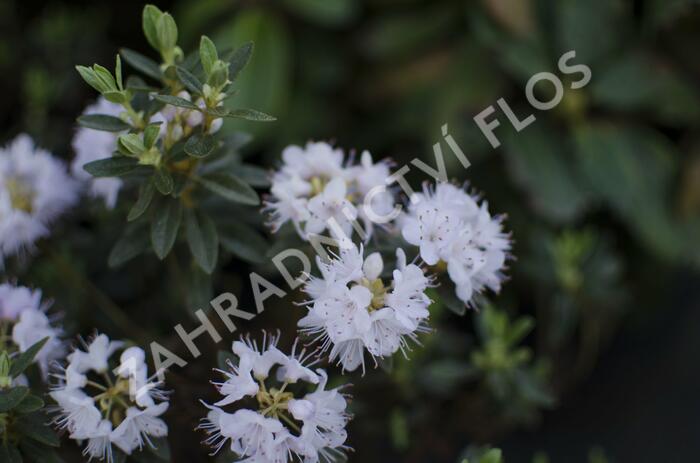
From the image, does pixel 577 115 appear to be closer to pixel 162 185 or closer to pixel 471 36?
pixel 471 36

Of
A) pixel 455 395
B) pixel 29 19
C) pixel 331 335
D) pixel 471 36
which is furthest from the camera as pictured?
pixel 29 19

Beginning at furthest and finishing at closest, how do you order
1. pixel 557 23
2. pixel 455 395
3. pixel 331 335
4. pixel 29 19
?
pixel 29 19
pixel 557 23
pixel 455 395
pixel 331 335

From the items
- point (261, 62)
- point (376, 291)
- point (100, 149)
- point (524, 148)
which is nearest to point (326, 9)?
point (261, 62)

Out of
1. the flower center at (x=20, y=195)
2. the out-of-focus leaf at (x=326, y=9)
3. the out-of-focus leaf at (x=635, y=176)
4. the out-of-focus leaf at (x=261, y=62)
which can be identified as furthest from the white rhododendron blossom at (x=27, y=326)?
the out-of-focus leaf at (x=635, y=176)

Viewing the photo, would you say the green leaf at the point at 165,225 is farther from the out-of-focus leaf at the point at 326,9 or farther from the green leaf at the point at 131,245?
the out-of-focus leaf at the point at 326,9

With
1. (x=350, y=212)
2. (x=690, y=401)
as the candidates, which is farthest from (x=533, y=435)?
(x=350, y=212)

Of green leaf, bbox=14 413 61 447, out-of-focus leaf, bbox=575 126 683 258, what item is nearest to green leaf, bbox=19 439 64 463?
green leaf, bbox=14 413 61 447
